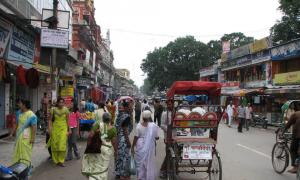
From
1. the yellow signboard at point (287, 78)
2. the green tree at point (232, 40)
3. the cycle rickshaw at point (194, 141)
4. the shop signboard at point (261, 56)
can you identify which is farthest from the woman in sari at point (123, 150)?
the green tree at point (232, 40)

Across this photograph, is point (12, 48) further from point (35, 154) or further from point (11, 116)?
point (35, 154)

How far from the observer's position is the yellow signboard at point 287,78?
1282 inches

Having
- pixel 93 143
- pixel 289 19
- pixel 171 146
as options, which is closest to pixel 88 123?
Answer: pixel 171 146

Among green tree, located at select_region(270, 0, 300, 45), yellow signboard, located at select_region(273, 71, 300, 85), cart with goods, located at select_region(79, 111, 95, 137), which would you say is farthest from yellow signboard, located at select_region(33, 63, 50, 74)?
green tree, located at select_region(270, 0, 300, 45)

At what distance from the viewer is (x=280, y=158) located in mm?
10695

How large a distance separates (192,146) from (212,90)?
9.59ft

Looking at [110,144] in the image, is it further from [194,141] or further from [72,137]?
[72,137]

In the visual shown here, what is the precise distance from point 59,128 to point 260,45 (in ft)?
108

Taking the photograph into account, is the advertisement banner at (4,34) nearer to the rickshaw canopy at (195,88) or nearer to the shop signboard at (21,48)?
the shop signboard at (21,48)

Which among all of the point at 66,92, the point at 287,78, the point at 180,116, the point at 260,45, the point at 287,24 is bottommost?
the point at 180,116

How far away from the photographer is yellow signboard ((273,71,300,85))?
32562 millimetres

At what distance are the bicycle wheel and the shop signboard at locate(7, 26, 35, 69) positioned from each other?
11.5 metres

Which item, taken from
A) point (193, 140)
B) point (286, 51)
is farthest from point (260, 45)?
point (193, 140)

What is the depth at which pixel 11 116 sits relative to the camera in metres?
19.2
